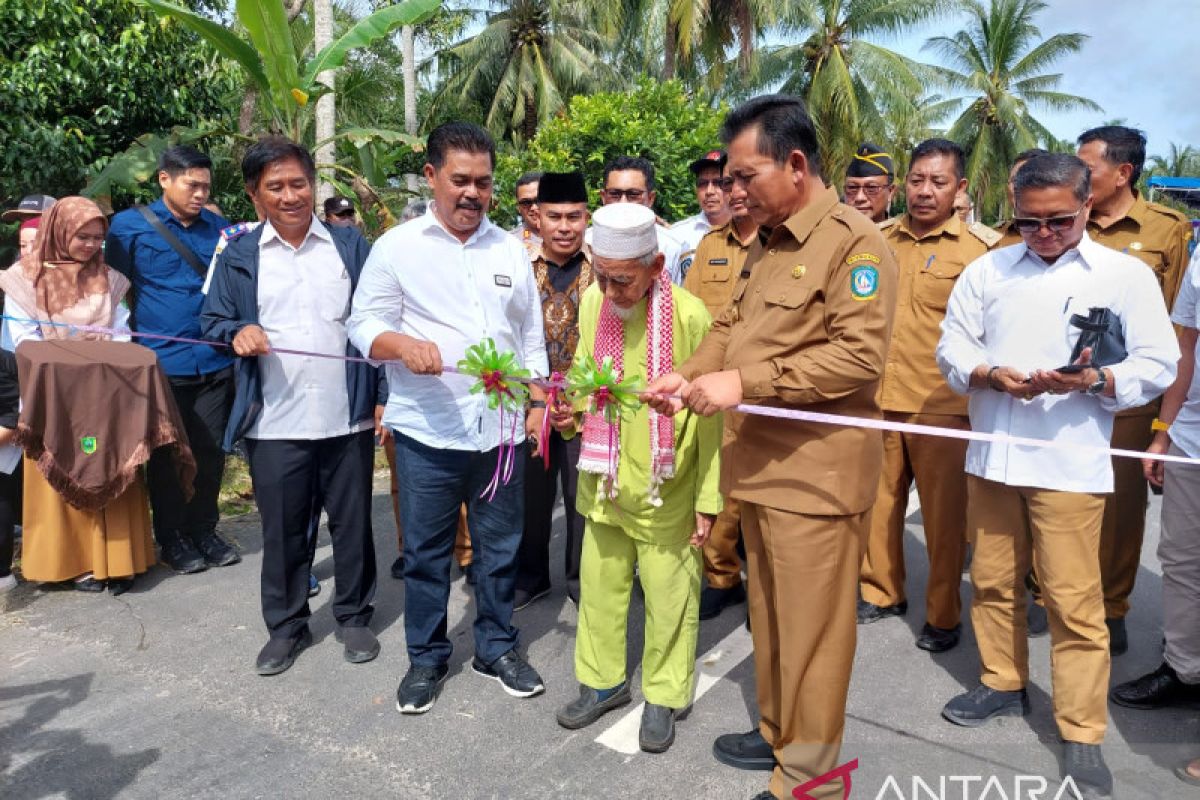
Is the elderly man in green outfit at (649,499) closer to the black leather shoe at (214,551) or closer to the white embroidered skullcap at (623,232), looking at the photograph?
the white embroidered skullcap at (623,232)

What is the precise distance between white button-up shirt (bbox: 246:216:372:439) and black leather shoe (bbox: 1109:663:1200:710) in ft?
11.5

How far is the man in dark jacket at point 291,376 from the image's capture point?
3.83m

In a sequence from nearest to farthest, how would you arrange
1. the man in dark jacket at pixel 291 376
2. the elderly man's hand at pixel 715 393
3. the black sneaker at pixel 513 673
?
the elderly man's hand at pixel 715 393
the black sneaker at pixel 513 673
the man in dark jacket at pixel 291 376

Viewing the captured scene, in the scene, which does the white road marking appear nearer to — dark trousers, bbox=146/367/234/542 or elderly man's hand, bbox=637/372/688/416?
elderly man's hand, bbox=637/372/688/416

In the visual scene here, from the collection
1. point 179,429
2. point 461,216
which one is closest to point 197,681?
point 179,429

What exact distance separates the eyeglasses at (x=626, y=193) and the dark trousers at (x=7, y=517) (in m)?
3.59

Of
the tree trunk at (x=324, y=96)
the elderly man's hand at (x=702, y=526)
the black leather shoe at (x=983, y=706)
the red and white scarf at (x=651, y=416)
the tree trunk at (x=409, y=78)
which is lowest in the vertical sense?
the black leather shoe at (x=983, y=706)

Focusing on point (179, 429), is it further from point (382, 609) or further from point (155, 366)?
point (382, 609)

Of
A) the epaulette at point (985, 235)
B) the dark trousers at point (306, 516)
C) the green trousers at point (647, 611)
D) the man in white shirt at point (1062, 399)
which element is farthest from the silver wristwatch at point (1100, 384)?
the dark trousers at point (306, 516)

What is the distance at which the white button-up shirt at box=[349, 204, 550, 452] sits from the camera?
3537mm

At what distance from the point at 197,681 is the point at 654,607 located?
2.05 meters

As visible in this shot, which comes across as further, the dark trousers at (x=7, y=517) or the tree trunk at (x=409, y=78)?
the tree trunk at (x=409, y=78)

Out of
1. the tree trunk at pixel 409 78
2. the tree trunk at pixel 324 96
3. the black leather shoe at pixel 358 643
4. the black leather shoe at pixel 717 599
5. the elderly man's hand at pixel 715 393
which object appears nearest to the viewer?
the elderly man's hand at pixel 715 393

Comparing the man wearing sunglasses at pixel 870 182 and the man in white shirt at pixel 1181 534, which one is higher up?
the man wearing sunglasses at pixel 870 182
